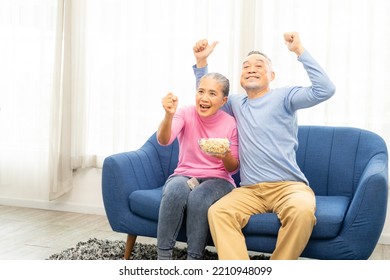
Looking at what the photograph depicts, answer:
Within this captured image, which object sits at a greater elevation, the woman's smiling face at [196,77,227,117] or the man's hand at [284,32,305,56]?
the man's hand at [284,32,305,56]

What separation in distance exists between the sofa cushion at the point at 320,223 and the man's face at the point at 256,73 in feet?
2.02

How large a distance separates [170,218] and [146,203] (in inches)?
9.0

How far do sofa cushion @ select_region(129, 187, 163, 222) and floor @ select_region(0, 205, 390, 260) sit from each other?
0.63 meters

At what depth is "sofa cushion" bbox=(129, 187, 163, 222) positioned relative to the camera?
→ 7.98 ft

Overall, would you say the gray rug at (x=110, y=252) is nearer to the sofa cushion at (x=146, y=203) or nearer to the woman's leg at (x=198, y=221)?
the sofa cushion at (x=146, y=203)

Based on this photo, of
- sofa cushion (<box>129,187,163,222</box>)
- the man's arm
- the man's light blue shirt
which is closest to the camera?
the man's arm

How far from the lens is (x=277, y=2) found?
3209 millimetres

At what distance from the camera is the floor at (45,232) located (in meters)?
2.86

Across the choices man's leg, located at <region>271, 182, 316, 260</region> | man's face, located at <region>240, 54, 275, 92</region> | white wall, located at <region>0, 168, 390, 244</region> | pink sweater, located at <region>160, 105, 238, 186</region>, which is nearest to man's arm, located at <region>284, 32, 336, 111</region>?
man's face, located at <region>240, 54, 275, 92</region>

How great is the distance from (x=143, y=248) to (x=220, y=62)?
1321 mm

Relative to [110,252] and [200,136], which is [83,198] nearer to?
[110,252]

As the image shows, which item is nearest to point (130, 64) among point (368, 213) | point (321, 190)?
point (321, 190)

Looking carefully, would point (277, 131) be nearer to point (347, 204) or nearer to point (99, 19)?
point (347, 204)

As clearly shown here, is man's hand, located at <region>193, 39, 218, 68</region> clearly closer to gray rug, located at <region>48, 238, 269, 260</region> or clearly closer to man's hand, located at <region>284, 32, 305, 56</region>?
man's hand, located at <region>284, 32, 305, 56</region>
